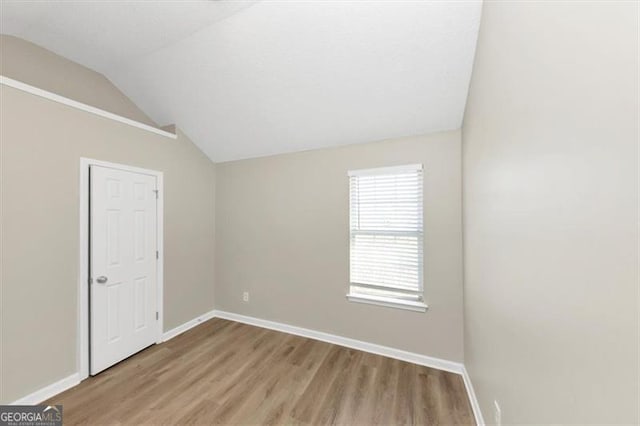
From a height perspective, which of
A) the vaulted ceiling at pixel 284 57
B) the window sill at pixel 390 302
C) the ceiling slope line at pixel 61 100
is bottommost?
the window sill at pixel 390 302

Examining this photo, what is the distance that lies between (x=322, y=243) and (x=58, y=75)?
10.3ft

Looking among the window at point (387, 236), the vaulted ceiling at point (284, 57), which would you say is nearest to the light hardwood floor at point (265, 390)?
Answer: the window at point (387, 236)

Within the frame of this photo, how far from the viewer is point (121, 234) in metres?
2.54

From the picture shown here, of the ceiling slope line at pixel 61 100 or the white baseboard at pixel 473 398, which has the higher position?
the ceiling slope line at pixel 61 100

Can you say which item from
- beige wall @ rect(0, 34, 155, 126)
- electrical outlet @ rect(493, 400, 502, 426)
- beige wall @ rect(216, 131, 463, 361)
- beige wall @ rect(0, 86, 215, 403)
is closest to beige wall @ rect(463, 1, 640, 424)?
electrical outlet @ rect(493, 400, 502, 426)

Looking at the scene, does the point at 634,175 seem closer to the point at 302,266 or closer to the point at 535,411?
the point at 535,411

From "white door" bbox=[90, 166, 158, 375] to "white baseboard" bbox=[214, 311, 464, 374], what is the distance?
1.13 m

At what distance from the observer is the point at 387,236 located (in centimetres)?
267

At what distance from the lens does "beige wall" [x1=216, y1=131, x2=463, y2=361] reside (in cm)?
241

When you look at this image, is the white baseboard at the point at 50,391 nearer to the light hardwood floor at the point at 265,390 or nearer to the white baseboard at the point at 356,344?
the light hardwood floor at the point at 265,390

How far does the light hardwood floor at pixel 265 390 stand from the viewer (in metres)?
1.81

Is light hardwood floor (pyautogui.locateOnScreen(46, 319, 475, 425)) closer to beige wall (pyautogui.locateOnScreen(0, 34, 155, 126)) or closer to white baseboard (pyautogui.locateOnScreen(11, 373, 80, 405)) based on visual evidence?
white baseboard (pyautogui.locateOnScreen(11, 373, 80, 405))

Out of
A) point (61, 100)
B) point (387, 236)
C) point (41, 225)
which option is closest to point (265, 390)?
point (387, 236)

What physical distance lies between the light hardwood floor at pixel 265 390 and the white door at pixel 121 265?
247 millimetres
